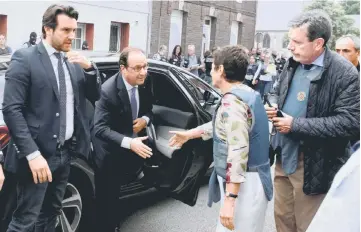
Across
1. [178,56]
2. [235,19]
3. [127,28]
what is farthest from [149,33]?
[235,19]

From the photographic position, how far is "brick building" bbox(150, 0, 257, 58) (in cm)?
2150

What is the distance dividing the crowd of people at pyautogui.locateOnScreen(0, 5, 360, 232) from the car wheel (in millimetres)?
417

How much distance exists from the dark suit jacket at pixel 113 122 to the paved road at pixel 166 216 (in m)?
0.83

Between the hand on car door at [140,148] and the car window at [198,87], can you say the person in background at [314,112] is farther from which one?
the car window at [198,87]

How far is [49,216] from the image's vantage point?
3.35 m

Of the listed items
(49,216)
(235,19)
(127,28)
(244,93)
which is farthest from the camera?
(235,19)

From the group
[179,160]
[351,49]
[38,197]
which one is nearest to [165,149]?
[179,160]

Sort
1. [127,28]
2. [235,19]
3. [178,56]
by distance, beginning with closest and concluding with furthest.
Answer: [178,56] < [127,28] < [235,19]

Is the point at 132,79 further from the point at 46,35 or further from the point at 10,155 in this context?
the point at 10,155

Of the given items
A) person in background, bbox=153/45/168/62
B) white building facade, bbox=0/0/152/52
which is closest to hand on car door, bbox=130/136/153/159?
person in background, bbox=153/45/168/62

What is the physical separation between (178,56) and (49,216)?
13.2m

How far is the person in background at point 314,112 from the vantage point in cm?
296

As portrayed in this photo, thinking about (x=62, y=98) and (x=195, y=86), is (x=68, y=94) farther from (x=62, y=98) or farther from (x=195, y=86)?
(x=195, y=86)

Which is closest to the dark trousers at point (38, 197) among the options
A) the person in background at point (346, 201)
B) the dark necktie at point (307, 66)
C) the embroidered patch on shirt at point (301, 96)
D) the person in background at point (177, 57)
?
the embroidered patch on shirt at point (301, 96)
